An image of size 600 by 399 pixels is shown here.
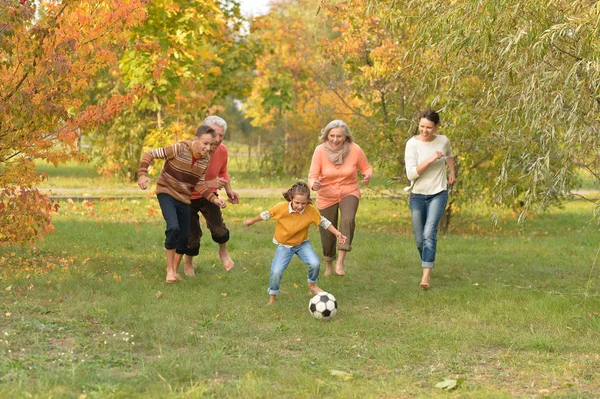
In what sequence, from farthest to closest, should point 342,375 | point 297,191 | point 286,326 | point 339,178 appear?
point 339,178 → point 297,191 → point 286,326 → point 342,375

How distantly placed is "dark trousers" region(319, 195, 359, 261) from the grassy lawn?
0.37m

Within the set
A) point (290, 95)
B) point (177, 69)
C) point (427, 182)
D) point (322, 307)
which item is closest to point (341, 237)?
point (322, 307)

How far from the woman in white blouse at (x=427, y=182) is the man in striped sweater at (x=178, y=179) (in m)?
2.20

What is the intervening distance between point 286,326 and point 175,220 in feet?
7.87

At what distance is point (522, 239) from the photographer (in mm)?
14672

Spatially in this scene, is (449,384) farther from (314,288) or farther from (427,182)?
(427,182)

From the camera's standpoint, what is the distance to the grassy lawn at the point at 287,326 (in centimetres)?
578

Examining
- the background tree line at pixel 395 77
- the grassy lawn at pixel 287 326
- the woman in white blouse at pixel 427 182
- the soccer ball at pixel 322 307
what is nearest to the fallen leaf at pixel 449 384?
the grassy lawn at pixel 287 326

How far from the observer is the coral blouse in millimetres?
10258

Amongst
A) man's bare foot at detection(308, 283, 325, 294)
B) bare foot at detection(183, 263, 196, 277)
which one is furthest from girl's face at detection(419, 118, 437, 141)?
bare foot at detection(183, 263, 196, 277)

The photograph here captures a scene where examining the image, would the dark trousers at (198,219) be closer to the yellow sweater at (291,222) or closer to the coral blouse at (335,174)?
the coral blouse at (335,174)

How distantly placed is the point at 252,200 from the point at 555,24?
43.9 ft

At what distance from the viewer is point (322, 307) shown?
309 inches

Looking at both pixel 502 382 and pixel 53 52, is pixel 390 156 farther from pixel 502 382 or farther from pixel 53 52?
pixel 502 382
